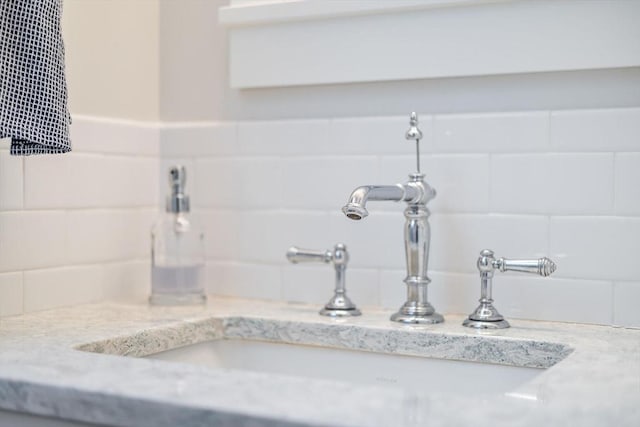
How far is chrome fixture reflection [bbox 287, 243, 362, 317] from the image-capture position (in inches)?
50.0

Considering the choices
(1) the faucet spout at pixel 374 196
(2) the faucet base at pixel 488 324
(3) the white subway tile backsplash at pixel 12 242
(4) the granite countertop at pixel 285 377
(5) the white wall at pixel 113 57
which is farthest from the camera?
(5) the white wall at pixel 113 57

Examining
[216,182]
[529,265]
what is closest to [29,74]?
[216,182]

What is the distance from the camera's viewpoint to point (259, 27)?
4.63 ft

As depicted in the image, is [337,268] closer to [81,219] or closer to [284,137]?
[284,137]

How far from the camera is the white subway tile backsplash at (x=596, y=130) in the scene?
1.17 m

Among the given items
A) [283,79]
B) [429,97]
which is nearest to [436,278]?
[429,97]

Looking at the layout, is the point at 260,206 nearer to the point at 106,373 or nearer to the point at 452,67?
the point at 452,67

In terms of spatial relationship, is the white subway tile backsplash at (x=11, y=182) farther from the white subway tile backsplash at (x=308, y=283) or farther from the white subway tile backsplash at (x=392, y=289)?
the white subway tile backsplash at (x=392, y=289)

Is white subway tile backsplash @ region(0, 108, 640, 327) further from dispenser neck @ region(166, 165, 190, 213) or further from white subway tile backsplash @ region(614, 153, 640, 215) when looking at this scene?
dispenser neck @ region(166, 165, 190, 213)

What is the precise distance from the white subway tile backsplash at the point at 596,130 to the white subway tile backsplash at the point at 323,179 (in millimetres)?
272

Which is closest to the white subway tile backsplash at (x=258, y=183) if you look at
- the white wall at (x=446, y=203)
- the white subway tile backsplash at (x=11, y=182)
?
the white wall at (x=446, y=203)

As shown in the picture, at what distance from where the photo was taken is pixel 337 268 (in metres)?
1.29

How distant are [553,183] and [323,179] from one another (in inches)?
13.6

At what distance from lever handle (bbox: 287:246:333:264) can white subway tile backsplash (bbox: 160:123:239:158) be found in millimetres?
246
